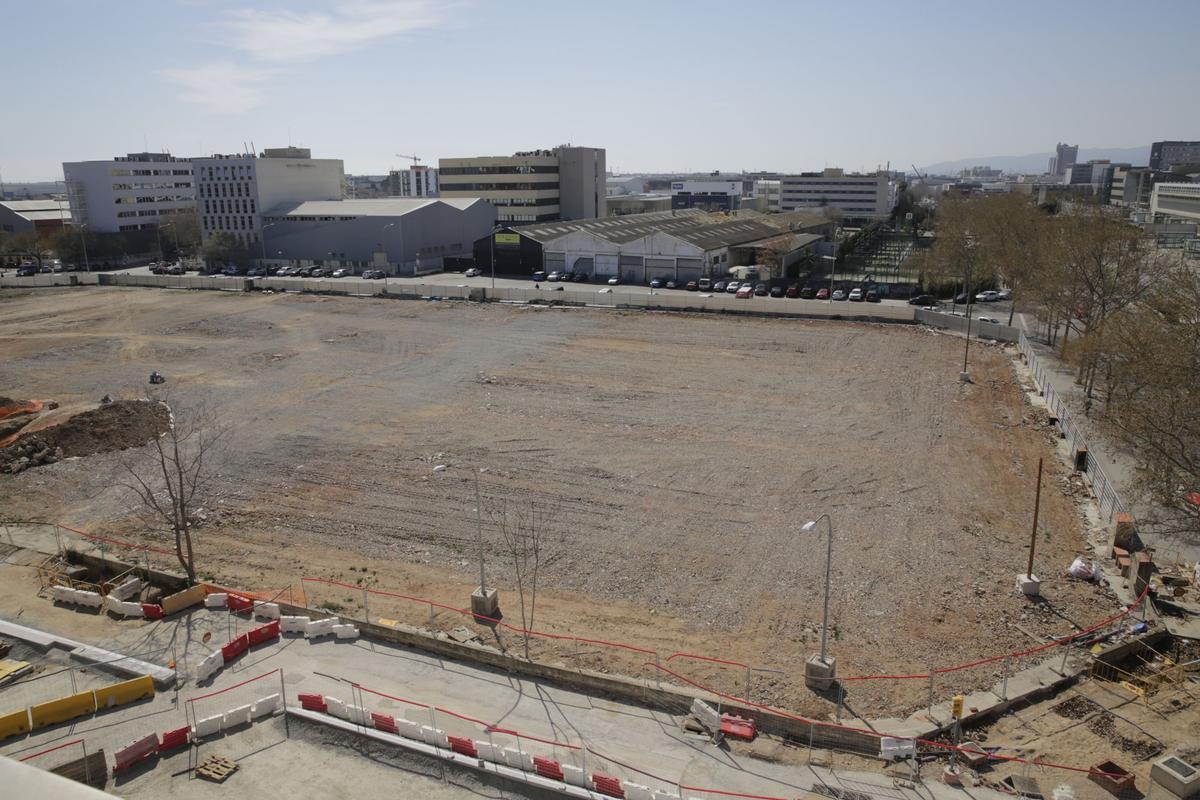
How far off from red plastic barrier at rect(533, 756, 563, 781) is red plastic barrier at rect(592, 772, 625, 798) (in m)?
0.52

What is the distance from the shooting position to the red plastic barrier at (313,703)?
42.1ft

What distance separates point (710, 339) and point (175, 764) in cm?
3456

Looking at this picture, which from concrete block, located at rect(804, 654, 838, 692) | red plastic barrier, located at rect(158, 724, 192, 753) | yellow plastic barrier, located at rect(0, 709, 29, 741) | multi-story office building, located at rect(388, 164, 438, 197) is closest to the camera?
red plastic barrier, located at rect(158, 724, 192, 753)

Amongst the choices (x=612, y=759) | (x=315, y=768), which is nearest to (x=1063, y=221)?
(x=612, y=759)

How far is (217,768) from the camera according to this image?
11414 mm

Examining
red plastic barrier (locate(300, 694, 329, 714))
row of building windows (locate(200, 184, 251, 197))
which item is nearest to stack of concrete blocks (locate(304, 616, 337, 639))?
red plastic barrier (locate(300, 694, 329, 714))

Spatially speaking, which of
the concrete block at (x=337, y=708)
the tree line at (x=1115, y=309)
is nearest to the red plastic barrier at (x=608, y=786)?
the concrete block at (x=337, y=708)

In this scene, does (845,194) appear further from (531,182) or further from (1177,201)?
(531,182)

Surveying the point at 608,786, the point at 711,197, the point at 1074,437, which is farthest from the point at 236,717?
the point at 711,197

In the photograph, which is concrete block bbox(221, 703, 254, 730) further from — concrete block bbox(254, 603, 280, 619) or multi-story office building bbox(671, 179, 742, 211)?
multi-story office building bbox(671, 179, 742, 211)

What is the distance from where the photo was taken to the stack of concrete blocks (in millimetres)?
15336

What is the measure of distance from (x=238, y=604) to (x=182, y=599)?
3.97 ft

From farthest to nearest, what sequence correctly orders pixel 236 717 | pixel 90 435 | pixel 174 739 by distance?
pixel 90 435, pixel 236 717, pixel 174 739

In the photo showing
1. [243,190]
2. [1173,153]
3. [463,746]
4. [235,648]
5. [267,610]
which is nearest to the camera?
[463,746]
